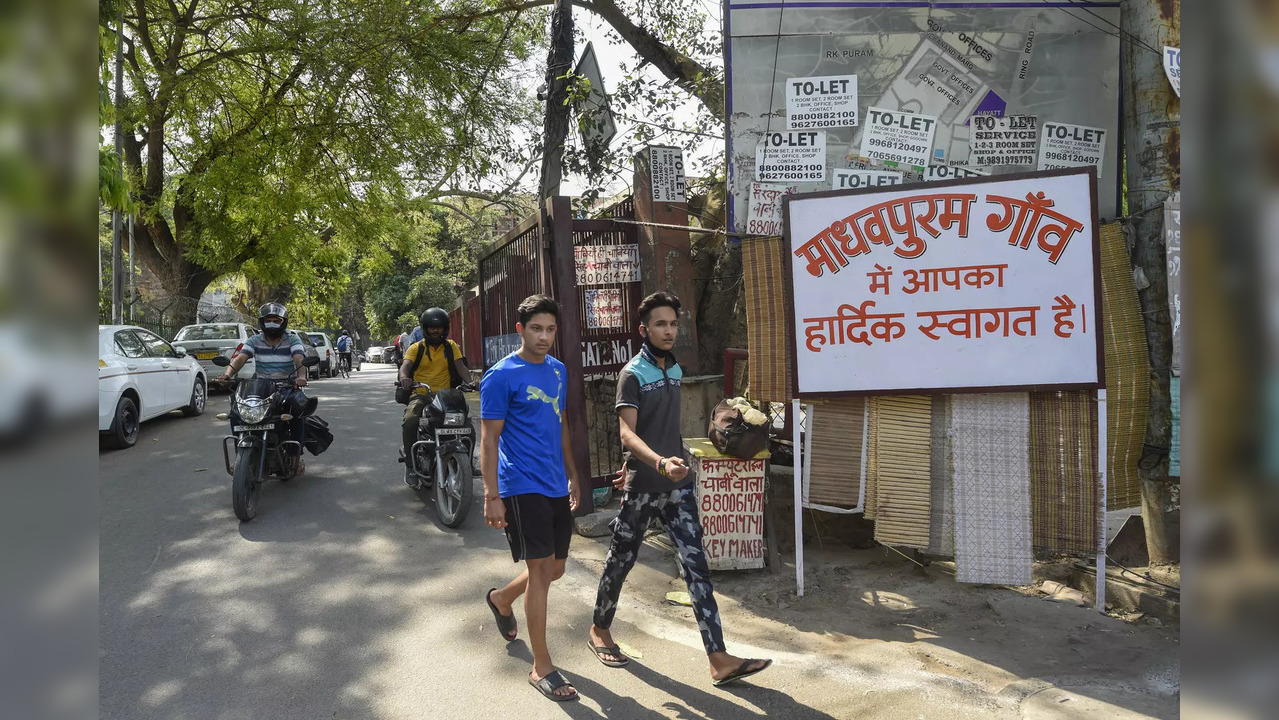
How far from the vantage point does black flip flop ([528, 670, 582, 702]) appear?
12.0ft

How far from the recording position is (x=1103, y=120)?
568 centimetres

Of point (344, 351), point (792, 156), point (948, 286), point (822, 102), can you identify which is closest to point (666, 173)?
point (792, 156)

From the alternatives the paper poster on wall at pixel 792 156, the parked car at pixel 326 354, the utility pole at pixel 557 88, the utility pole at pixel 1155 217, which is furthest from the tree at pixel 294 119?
the utility pole at pixel 1155 217

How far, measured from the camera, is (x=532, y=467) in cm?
385

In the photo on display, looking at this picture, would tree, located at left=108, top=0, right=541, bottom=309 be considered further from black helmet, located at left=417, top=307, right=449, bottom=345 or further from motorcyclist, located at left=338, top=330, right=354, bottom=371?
motorcyclist, located at left=338, top=330, right=354, bottom=371

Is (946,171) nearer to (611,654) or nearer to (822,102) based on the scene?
(822,102)

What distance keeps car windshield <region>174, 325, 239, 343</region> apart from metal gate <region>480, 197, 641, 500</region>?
11708 millimetres

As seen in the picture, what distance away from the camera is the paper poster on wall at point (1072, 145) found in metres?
5.64

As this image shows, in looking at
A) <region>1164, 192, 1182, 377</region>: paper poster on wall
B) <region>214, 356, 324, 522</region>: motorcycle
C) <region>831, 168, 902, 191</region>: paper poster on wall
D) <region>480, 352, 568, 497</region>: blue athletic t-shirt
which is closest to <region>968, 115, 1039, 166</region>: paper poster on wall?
<region>831, 168, 902, 191</region>: paper poster on wall

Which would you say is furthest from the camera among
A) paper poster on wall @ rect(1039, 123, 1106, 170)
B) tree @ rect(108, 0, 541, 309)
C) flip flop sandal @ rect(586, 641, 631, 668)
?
tree @ rect(108, 0, 541, 309)

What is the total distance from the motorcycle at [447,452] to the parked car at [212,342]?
33.0ft

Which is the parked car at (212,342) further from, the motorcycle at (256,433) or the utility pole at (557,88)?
the utility pole at (557,88)
